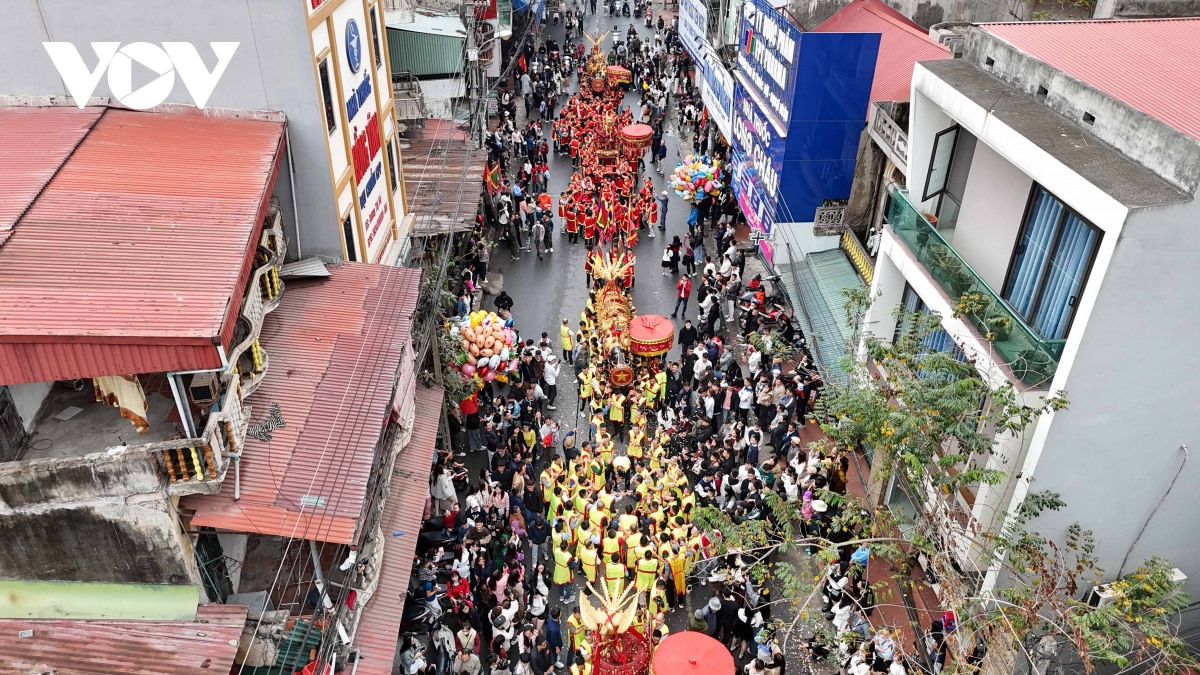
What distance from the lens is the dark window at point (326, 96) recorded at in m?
12.3

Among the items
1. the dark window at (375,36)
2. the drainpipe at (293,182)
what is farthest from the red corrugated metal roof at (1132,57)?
the drainpipe at (293,182)

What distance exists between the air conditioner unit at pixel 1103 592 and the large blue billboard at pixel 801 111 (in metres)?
10.9

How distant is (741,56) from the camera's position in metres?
24.5

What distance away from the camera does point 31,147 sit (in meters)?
10.7

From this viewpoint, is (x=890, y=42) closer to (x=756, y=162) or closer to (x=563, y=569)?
(x=756, y=162)

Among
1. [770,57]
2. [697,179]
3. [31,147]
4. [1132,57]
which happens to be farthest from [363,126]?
[697,179]

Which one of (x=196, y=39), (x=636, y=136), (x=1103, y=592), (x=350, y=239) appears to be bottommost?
(x=636, y=136)

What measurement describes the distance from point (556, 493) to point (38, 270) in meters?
8.61

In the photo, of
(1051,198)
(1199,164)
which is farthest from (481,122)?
(1199,164)

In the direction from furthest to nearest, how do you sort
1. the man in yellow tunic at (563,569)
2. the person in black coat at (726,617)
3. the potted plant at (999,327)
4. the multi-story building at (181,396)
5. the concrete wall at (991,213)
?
1. the man in yellow tunic at (563,569)
2. the person in black coat at (726,617)
3. the concrete wall at (991,213)
4. the potted plant at (999,327)
5. the multi-story building at (181,396)

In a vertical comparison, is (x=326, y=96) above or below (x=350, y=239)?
above

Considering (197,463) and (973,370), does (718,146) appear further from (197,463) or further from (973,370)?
(197,463)

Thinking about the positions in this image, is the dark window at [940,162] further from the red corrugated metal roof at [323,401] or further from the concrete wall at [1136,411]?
the red corrugated metal roof at [323,401]

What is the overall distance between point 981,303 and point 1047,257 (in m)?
0.99
